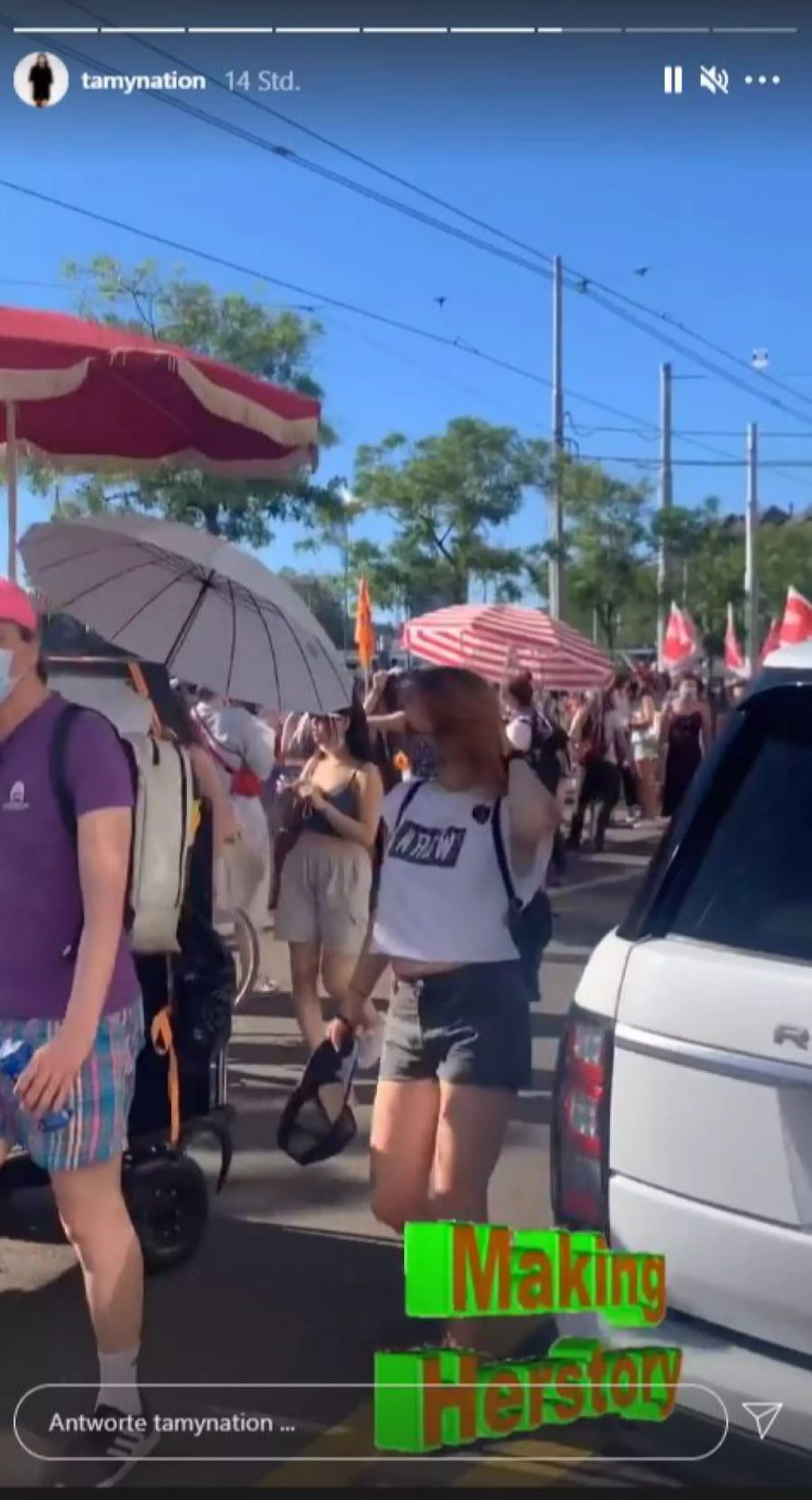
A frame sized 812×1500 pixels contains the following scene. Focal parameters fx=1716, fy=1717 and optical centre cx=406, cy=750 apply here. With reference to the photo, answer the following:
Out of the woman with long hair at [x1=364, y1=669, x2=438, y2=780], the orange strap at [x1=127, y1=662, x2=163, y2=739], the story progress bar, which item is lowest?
the woman with long hair at [x1=364, y1=669, x2=438, y2=780]

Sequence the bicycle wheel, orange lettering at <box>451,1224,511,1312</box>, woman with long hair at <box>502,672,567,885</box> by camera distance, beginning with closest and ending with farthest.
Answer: orange lettering at <box>451,1224,511,1312</box>, the bicycle wheel, woman with long hair at <box>502,672,567,885</box>

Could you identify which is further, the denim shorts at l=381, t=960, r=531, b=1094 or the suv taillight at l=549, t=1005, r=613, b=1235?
the denim shorts at l=381, t=960, r=531, b=1094

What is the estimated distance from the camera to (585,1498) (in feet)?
9.61

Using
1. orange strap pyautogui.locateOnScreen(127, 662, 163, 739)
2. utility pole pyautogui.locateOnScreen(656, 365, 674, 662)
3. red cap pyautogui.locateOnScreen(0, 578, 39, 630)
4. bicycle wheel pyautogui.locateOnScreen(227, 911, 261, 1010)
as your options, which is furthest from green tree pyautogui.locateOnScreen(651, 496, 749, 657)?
bicycle wheel pyautogui.locateOnScreen(227, 911, 261, 1010)

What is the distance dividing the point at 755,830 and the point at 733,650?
16.6 feet

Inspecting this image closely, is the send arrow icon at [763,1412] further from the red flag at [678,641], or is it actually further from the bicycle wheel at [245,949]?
the bicycle wheel at [245,949]

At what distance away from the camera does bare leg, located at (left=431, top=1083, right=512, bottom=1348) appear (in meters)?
3.78

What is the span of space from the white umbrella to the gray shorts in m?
1.78

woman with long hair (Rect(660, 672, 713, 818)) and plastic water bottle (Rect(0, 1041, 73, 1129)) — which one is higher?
woman with long hair (Rect(660, 672, 713, 818))

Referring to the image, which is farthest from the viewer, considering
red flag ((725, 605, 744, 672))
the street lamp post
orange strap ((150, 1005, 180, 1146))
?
red flag ((725, 605, 744, 672))

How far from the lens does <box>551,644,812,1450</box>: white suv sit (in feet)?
8.52

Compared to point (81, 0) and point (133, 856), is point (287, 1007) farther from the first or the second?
point (81, 0)

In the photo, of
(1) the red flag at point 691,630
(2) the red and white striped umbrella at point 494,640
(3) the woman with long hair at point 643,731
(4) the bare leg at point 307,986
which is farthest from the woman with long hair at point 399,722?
(3) the woman with long hair at point 643,731

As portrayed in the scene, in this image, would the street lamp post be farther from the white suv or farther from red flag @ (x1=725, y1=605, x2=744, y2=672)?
red flag @ (x1=725, y1=605, x2=744, y2=672)
